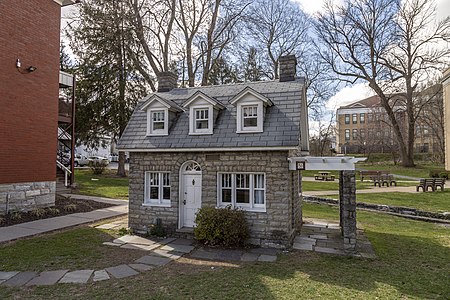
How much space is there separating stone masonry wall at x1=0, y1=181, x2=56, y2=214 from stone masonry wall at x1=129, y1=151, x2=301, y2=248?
5371 mm

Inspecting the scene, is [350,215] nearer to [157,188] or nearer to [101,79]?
[157,188]

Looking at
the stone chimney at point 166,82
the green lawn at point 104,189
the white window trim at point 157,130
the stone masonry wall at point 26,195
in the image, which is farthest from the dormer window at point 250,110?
the green lawn at point 104,189

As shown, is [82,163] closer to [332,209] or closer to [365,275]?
[332,209]

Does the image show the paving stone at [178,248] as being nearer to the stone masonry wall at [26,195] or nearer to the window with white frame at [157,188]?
the window with white frame at [157,188]

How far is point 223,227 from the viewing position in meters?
8.66

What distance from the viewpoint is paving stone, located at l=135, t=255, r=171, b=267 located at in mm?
7469

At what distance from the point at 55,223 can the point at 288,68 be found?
10.4 metres

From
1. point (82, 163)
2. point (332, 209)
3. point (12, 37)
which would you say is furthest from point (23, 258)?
point (82, 163)

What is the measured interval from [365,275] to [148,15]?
24959 millimetres

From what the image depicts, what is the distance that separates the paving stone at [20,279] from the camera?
609 cm

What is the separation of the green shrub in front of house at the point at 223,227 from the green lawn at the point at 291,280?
1.26 m

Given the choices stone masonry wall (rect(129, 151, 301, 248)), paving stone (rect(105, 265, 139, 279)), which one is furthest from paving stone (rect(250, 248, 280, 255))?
paving stone (rect(105, 265, 139, 279))

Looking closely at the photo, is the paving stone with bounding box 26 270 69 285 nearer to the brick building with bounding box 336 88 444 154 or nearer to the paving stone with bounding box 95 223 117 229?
the paving stone with bounding box 95 223 117 229

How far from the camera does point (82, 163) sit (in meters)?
42.5
